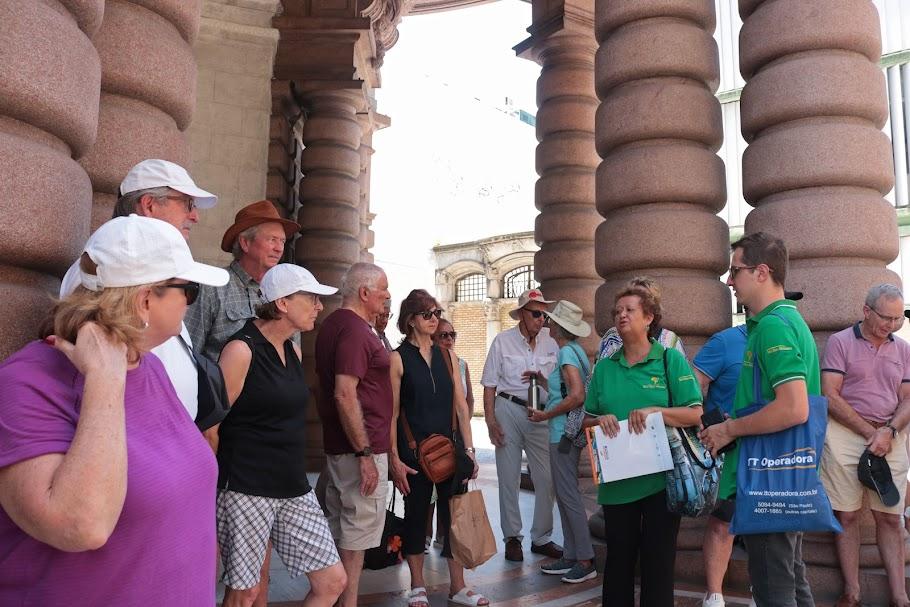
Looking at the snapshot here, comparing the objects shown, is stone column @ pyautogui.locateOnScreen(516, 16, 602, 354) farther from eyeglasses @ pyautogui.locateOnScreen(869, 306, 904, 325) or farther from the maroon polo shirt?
eyeglasses @ pyautogui.locateOnScreen(869, 306, 904, 325)

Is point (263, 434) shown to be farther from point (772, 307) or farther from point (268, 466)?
point (772, 307)

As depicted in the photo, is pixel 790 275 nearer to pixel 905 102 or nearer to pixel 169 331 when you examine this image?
pixel 169 331

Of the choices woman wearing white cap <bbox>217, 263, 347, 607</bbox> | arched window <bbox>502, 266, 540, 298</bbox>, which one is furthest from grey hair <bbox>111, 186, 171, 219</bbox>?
arched window <bbox>502, 266, 540, 298</bbox>

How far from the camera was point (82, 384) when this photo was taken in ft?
5.20

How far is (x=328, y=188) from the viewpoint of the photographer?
1164 centimetres

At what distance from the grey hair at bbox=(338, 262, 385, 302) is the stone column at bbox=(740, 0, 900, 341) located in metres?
2.87

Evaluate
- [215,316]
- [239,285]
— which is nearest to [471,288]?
[239,285]

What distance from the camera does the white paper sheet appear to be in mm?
3514

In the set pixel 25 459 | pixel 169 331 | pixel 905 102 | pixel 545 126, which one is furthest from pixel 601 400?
pixel 905 102

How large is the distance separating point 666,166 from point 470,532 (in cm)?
301

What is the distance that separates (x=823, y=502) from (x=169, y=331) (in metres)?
2.49

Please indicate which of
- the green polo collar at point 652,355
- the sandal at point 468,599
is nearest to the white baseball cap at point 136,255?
the green polo collar at point 652,355

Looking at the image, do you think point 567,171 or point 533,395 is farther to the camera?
point 567,171

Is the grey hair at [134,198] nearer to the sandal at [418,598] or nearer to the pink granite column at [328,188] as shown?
the sandal at [418,598]
